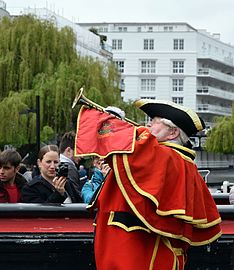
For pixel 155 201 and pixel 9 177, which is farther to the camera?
pixel 9 177

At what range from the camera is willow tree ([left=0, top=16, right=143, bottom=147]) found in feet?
79.4

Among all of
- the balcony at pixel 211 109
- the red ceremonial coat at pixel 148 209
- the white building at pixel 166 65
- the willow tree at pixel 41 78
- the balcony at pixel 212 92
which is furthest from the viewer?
the balcony at pixel 212 92

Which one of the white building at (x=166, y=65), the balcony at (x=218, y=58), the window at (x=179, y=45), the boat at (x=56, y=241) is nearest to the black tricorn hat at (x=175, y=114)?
the boat at (x=56, y=241)

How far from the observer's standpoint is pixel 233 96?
288 feet

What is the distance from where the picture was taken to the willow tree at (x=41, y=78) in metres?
24.2

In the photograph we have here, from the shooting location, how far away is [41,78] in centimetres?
2566

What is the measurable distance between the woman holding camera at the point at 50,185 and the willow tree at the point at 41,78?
18.3 m

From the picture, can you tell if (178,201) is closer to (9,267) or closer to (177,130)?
(177,130)

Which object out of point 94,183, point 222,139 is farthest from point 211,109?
point 94,183

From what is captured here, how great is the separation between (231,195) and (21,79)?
71.3 feet

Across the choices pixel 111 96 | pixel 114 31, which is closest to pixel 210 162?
pixel 111 96

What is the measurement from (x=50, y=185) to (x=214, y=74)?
260 ft

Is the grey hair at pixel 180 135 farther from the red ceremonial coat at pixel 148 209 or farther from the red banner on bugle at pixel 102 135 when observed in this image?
the red banner on bugle at pixel 102 135

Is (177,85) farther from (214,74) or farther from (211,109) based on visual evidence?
(214,74)
